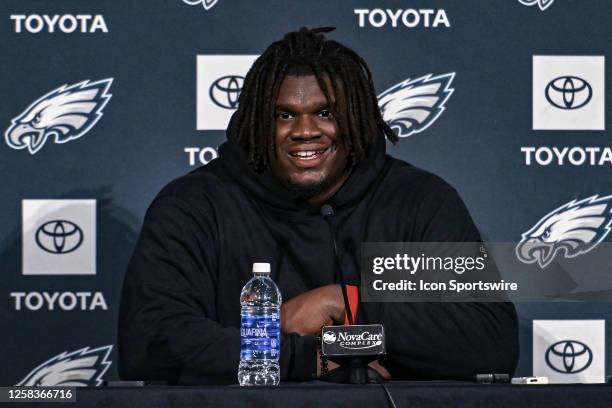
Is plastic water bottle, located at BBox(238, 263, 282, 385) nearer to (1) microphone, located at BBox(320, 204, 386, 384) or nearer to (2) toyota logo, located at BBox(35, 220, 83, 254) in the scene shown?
(1) microphone, located at BBox(320, 204, 386, 384)

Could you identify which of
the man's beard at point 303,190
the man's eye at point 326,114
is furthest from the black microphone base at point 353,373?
the man's eye at point 326,114

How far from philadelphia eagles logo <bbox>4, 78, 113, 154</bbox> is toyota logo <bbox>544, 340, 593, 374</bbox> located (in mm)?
1637

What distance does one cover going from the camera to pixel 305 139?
104 inches

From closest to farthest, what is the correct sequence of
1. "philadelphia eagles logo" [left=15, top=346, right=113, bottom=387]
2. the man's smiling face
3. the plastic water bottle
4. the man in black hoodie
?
the plastic water bottle < the man in black hoodie < the man's smiling face < "philadelphia eagles logo" [left=15, top=346, right=113, bottom=387]

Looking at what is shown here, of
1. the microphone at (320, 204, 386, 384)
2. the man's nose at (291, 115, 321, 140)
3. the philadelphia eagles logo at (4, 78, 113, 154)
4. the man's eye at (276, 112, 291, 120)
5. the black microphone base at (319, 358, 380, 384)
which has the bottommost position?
the black microphone base at (319, 358, 380, 384)

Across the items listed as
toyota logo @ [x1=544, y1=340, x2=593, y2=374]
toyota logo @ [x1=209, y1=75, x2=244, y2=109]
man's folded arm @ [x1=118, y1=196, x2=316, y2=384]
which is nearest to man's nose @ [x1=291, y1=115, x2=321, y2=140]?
man's folded arm @ [x1=118, y1=196, x2=316, y2=384]

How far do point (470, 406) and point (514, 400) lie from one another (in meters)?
0.07

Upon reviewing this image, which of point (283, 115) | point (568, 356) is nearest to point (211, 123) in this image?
point (283, 115)

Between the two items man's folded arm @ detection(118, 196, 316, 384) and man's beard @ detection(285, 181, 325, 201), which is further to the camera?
man's beard @ detection(285, 181, 325, 201)

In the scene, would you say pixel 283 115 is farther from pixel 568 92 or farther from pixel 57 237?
pixel 568 92

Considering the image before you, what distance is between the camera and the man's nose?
8.63 feet

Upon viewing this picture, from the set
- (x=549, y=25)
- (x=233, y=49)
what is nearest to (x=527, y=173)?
(x=549, y=25)

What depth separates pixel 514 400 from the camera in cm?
162

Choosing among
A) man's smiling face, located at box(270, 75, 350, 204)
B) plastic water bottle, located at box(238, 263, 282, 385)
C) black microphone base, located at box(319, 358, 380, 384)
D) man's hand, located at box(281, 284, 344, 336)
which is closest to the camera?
black microphone base, located at box(319, 358, 380, 384)
